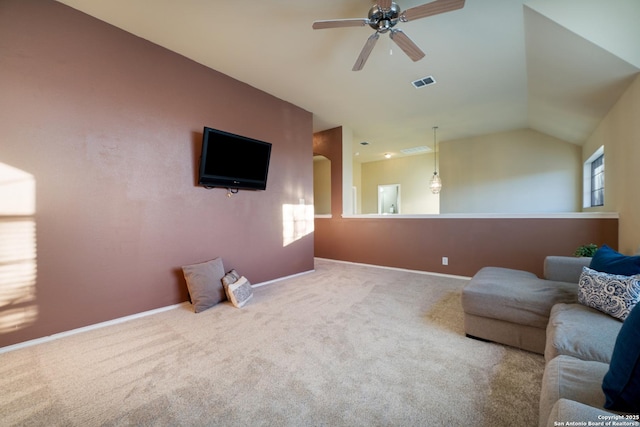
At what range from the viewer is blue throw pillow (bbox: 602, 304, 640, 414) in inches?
32.5

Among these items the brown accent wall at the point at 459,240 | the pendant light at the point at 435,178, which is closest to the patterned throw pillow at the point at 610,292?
the brown accent wall at the point at 459,240

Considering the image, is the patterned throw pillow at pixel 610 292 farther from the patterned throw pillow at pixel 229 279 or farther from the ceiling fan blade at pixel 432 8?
the patterned throw pillow at pixel 229 279

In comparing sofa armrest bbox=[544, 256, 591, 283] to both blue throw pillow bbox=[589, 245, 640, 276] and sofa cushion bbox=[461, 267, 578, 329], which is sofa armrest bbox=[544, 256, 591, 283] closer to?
sofa cushion bbox=[461, 267, 578, 329]

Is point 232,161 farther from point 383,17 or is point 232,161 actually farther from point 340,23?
point 383,17

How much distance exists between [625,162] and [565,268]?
142 centimetres

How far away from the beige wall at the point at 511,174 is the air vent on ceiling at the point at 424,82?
3397mm

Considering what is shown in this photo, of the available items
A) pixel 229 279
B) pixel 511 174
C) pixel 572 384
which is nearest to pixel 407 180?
pixel 511 174

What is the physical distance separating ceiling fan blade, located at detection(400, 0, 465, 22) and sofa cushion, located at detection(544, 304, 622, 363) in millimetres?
2216

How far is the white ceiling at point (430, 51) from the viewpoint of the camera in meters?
2.27

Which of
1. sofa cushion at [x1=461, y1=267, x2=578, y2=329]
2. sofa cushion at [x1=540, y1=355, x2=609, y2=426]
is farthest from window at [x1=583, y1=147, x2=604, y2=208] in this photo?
sofa cushion at [x1=540, y1=355, x2=609, y2=426]

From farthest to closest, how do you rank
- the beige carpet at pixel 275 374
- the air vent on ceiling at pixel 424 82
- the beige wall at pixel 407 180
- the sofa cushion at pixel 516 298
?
1. the beige wall at pixel 407 180
2. the air vent on ceiling at pixel 424 82
3. the sofa cushion at pixel 516 298
4. the beige carpet at pixel 275 374

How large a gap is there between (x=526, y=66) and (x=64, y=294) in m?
5.48

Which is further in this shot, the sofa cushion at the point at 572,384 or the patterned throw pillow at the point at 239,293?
the patterned throw pillow at the point at 239,293

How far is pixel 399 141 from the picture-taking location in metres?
6.55
